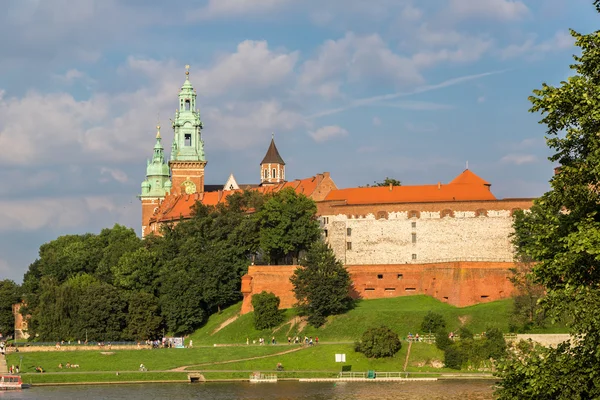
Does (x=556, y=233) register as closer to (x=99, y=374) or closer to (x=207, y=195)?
(x=99, y=374)

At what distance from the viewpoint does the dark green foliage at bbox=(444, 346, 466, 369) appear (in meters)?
60.9

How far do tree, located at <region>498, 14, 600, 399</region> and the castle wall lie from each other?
57.1 meters

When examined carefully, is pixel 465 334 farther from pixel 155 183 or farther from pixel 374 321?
pixel 155 183

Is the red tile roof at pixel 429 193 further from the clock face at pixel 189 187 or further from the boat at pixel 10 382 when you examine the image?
the boat at pixel 10 382

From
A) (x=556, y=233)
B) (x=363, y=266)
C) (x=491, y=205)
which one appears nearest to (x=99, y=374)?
(x=363, y=266)

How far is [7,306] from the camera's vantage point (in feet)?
317

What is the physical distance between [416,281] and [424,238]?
5.83 metres

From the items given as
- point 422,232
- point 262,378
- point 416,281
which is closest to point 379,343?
point 262,378

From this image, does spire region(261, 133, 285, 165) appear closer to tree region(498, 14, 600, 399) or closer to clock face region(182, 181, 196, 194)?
clock face region(182, 181, 196, 194)

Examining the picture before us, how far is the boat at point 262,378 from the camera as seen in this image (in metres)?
59.8

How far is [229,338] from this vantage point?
74.5m

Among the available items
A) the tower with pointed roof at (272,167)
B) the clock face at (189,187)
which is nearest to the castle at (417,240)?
the clock face at (189,187)

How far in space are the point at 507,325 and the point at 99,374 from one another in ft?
86.9

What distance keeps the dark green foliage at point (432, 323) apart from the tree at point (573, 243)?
A: 4270cm
